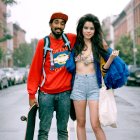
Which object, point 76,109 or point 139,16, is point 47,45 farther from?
point 139,16

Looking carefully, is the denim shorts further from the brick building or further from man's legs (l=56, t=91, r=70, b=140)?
the brick building

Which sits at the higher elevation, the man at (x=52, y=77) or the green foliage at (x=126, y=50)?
the green foliage at (x=126, y=50)

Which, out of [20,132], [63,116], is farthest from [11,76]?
[63,116]

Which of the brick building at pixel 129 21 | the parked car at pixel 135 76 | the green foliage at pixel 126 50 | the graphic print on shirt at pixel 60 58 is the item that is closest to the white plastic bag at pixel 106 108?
the graphic print on shirt at pixel 60 58

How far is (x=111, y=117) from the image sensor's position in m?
5.68

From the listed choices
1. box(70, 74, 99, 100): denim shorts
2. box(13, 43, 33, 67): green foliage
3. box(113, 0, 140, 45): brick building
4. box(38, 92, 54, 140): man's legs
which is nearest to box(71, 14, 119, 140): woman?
box(70, 74, 99, 100): denim shorts

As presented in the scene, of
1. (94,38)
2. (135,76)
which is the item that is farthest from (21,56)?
(94,38)

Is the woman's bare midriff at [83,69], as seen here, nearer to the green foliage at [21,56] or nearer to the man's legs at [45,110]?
the man's legs at [45,110]

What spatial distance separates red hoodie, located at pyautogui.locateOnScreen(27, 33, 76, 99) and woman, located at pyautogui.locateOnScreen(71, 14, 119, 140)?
0.14 meters

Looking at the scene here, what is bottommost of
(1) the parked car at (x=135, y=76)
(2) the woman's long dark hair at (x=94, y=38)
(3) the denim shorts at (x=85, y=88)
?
(1) the parked car at (x=135, y=76)

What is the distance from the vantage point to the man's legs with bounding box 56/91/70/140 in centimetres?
563

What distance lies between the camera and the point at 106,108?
221 inches

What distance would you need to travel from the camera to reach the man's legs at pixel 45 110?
5.62 m

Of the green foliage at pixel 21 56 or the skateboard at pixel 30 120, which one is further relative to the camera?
the green foliage at pixel 21 56
